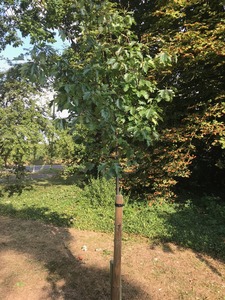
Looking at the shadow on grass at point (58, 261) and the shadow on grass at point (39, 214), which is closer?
the shadow on grass at point (58, 261)

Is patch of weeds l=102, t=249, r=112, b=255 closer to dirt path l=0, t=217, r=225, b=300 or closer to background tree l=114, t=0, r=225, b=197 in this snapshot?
dirt path l=0, t=217, r=225, b=300

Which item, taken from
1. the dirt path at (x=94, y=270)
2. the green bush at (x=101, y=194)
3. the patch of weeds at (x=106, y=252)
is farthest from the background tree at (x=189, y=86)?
the patch of weeds at (x=106, y=252)

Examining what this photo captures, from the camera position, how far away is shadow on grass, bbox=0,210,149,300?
3174 mm

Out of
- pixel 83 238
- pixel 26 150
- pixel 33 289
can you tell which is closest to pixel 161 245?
pixel 83 238

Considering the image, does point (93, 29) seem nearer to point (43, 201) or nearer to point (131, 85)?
point (131, 85)

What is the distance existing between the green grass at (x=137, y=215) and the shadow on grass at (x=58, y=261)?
513 mm

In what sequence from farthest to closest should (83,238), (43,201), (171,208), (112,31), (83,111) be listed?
(43,201)
(171,208)
(83,238)
(112,31)
(83,111)

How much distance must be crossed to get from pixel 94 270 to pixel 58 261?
1.97 ft

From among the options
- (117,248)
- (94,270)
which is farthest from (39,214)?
(117,248)

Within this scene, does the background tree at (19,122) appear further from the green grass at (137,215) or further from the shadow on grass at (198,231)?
the shadow on grass at (198,231)

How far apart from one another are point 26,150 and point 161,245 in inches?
201

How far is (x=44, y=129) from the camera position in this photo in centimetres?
852

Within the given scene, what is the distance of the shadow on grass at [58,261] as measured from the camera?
3174 mm

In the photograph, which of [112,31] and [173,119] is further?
→ [173,119]
